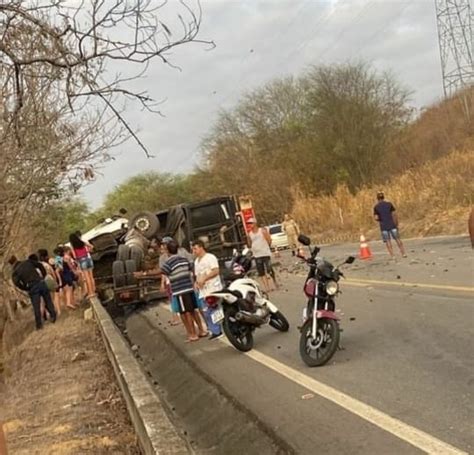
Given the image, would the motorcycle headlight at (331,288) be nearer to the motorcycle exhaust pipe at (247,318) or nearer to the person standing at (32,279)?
the motorcycle exhaust pipe at (247,318)

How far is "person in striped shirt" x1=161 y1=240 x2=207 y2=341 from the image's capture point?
1352 cm

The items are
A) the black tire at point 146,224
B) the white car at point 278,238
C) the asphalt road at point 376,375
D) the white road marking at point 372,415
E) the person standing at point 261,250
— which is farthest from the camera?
the white car at point 278,238

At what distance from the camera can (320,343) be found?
9.71 metres

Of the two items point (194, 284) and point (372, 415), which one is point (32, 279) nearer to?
point (194, 284)

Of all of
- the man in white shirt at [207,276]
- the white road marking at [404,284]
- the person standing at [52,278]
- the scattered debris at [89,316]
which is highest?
the person standing at [52,278]

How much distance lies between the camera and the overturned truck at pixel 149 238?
21281 mm

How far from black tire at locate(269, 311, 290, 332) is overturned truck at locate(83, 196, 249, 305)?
8872mm

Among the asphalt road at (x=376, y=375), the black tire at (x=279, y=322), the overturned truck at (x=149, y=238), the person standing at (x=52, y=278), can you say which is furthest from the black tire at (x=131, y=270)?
the black tire at (x=279, y=322)

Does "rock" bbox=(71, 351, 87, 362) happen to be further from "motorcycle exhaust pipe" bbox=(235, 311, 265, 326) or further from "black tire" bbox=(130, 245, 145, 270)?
"black tire" bbox=(130, 245, 145, 270)

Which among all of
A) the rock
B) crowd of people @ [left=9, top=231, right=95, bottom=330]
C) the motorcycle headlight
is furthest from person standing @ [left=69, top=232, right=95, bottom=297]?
the motorcycle headlight

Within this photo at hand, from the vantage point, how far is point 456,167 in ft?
118

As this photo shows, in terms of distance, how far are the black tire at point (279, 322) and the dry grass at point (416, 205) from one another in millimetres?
16070

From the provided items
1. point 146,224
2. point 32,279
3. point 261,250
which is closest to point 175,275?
point 261,250

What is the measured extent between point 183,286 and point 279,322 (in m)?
1.88
